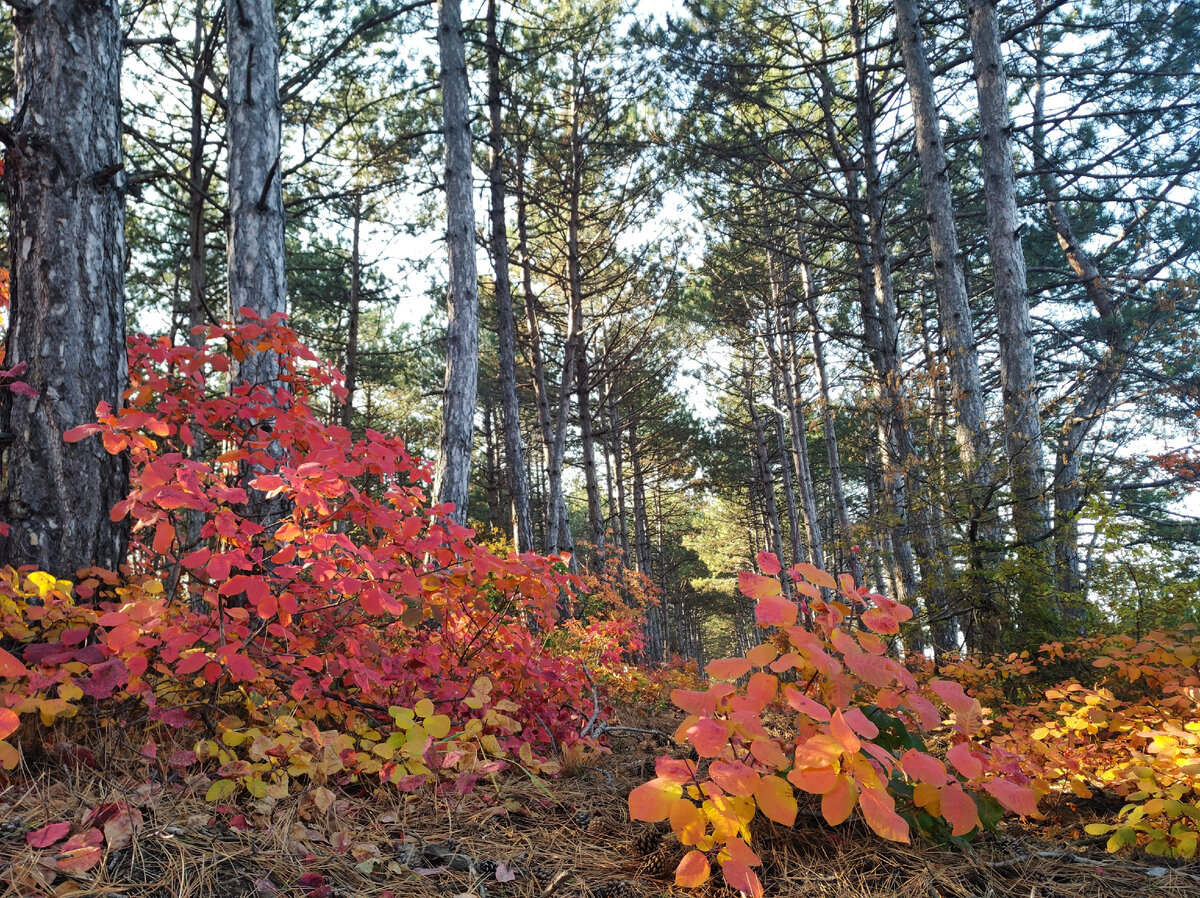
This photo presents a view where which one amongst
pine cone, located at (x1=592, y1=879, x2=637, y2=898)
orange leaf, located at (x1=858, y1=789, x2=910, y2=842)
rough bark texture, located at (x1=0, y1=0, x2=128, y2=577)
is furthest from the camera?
rough bark texture, located at (x1=0, y1=0, x2=128, y2=577)

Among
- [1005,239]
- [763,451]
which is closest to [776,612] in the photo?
[1005,239]

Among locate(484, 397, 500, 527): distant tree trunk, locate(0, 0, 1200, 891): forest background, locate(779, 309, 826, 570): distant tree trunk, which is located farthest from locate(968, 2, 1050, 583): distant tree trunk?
locate(484, 397, 500, 527): distant tree trunk

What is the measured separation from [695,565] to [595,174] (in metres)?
22.1

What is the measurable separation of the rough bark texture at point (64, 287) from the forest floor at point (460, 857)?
0.93m

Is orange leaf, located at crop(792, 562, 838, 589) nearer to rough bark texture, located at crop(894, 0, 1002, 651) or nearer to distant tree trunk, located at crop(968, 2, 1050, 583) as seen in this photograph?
rough bark texture, located at crop(894, 0, 1002, 651)

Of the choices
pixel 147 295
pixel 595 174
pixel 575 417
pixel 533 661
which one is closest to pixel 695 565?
pixel 575 417

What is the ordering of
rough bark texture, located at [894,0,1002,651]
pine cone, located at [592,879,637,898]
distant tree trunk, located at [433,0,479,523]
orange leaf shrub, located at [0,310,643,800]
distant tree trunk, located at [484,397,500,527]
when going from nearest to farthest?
1. pine cone, located at [592,879,637,898]
2. orange leaf shrub, located at [0,310,643,800]
3. rough bark texture, located at [894,0,1002,651]
4. distant tree trunk, located at [433,0,479,523]
5. distant tree trunk, located at [484,397,500,527]

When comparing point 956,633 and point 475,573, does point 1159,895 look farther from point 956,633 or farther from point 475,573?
point 956,633

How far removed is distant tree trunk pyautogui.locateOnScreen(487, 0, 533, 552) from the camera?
935 cm

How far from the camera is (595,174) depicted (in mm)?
11258

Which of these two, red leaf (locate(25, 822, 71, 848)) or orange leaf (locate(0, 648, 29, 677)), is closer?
red leaf (locate(25, 822, 71, 848))

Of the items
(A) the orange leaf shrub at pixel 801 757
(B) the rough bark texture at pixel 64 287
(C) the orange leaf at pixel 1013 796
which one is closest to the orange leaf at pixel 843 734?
(A) the orange leaf shrub at pixel 801 757

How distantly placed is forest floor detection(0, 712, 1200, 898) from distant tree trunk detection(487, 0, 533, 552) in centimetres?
727

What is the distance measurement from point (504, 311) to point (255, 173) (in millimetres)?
5797
